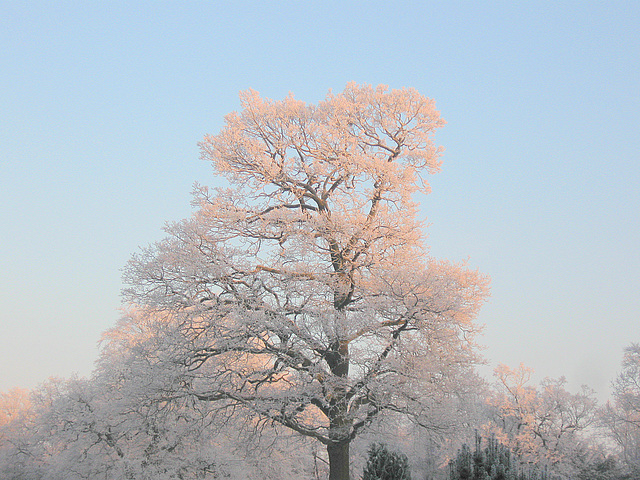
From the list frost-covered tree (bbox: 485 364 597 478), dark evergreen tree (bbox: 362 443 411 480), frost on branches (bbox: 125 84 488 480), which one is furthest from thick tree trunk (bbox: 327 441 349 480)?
frost-covered tree (bbox: 485 364 597 478)

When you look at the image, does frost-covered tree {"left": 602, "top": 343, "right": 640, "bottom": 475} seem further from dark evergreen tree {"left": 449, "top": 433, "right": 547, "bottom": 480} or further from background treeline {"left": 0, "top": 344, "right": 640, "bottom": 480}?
dark evergreen tree {"left": 449, "top": 433, "right": 547, "bottom": 480}

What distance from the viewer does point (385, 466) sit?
12633 mm

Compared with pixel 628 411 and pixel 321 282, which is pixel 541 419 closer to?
pixel 628 411

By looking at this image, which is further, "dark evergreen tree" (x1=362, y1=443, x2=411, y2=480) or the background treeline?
the background treeline

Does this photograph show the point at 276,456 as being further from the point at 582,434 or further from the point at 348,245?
the point at 582,434

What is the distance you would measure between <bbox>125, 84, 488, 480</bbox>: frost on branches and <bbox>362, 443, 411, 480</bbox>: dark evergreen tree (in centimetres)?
156

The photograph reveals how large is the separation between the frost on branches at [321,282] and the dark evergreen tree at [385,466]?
1.56 metres

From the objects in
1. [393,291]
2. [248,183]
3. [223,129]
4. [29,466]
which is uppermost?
[223,129]

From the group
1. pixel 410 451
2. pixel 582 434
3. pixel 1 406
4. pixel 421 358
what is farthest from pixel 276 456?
pixel 1 406

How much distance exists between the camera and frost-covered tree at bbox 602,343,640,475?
27.1 meters

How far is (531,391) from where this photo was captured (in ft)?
104

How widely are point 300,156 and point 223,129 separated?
2575 millimetres

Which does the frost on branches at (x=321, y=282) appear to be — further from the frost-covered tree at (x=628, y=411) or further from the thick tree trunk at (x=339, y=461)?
the frost-covered tree at (x=628, y=411)

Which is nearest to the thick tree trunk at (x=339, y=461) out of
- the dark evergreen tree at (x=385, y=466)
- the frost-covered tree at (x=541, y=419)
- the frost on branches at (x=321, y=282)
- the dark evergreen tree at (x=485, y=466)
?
the frost on branches at (x=321, y=282)
